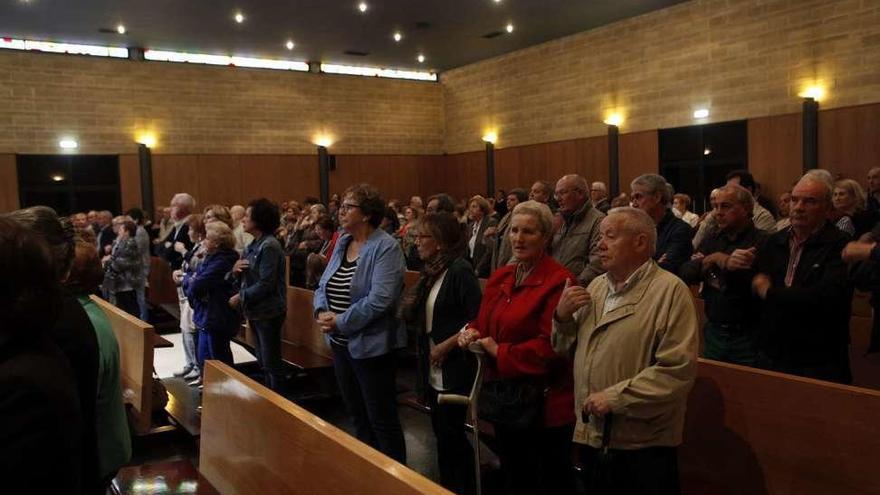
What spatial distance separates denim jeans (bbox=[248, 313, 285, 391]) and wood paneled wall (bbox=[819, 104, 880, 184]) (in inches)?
317

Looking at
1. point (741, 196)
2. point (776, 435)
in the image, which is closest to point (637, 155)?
point (741, 196)

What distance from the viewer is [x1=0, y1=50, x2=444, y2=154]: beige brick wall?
41.4 ft

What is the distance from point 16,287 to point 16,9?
37.6 feet

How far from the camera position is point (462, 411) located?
3.00 metres

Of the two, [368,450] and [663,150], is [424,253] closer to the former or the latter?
[368,450]

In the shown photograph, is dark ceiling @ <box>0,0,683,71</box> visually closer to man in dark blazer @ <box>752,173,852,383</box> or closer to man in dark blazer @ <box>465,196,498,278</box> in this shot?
man in dark blazer @ <box>465,196,498,278</box>

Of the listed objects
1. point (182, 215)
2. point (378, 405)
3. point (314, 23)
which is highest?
point (314, 23)

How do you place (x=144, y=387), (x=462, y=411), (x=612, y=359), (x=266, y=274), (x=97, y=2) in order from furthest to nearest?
(x=97, y=2) < (x=266, y=274) < (x=144, y=387) < (x=462, y=411) < (x=612, y=359)

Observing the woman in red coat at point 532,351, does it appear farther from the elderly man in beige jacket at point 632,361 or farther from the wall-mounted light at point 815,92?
the wall-mounted light at point 815,92

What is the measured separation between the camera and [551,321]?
254cm

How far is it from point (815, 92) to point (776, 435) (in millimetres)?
8687

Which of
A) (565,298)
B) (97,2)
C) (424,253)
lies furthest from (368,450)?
(97,2)

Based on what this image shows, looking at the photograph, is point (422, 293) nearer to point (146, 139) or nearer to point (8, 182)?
point (8, 182)

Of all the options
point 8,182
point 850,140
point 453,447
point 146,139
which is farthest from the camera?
point 146,139
